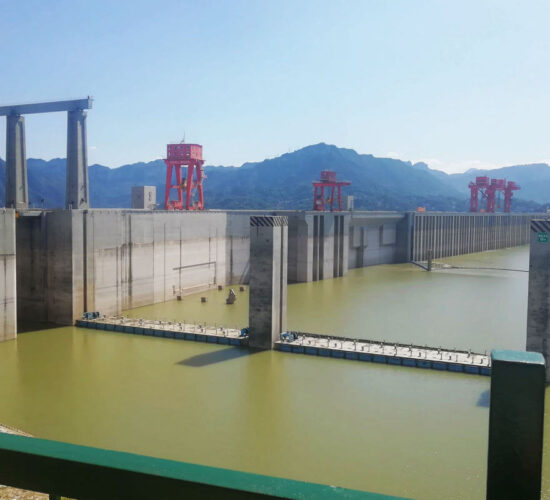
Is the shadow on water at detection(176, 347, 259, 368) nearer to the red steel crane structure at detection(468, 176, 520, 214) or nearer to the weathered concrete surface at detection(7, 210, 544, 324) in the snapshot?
the weathered concrete surface at detection(7, 210, 544, 324)

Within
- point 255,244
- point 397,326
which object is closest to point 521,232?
point 397,326

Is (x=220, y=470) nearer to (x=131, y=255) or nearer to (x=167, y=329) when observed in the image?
(x=167, y=329)

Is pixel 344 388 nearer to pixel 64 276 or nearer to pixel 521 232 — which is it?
pixel 64 276

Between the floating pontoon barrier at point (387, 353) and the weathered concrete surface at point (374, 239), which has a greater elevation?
the weathered concrete surface at point (374, 239)

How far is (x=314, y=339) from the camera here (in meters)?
26.4

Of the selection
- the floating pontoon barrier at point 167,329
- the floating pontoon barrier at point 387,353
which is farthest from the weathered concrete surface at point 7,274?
the floating pontoon barrier at point 387,353

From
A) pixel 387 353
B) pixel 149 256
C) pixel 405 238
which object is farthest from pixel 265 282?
pixel 405 238

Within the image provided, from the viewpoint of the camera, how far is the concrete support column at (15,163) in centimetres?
3859

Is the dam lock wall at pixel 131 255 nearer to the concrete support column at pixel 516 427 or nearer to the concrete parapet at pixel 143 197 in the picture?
the concrete parapet at pixel 143 197

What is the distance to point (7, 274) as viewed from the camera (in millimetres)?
26719

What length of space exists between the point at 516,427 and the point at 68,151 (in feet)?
125

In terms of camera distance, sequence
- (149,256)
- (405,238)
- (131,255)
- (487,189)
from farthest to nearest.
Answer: (487,189) → (405,238) → (149,256) → (131,255)

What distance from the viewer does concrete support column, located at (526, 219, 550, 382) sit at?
824 inches

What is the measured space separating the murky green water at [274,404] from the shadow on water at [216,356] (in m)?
0.08
